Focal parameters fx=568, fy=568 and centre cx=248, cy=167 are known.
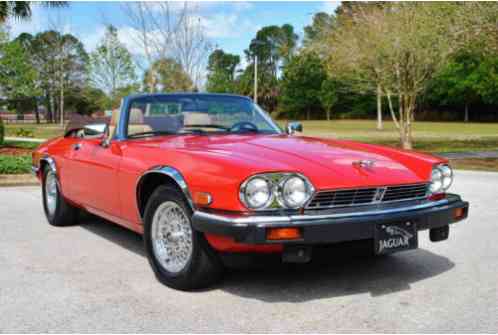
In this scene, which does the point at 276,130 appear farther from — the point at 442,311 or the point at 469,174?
the point at 469,174

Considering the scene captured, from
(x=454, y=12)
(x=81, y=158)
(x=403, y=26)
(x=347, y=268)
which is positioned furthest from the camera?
(x=403, y=26)

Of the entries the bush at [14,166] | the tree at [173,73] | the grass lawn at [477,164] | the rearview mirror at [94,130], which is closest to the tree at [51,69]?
the tree at [173,73]

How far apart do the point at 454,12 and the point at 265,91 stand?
193 ft

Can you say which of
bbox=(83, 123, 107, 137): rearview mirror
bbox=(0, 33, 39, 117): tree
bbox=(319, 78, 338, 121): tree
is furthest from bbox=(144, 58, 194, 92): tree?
bbox=(319, 78, 338, 121): tree

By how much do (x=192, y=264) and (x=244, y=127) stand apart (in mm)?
1707

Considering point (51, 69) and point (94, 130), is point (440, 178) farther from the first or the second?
point (51, 69)

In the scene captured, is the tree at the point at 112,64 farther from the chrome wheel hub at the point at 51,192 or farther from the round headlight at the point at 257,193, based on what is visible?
the round headlight at the point at 257,193

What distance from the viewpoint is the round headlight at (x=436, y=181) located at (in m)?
4.10

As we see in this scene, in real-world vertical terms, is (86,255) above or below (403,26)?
below

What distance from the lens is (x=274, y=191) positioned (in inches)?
134

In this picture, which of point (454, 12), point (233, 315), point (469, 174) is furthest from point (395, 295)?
point (454, 12)

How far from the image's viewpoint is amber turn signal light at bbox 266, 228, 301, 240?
3.28 m

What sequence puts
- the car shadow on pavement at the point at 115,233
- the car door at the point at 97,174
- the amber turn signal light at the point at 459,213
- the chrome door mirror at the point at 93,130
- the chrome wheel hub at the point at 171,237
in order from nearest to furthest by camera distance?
the chrome wheel hub at the point at 171,237 → the amber turn signal light at the point at 459,213 → the car door at the point at 97,174 → the car shadow on pavement at the point at 115,233 → the chrome door mirror at the point at 93,130

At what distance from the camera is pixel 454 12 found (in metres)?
15.4
